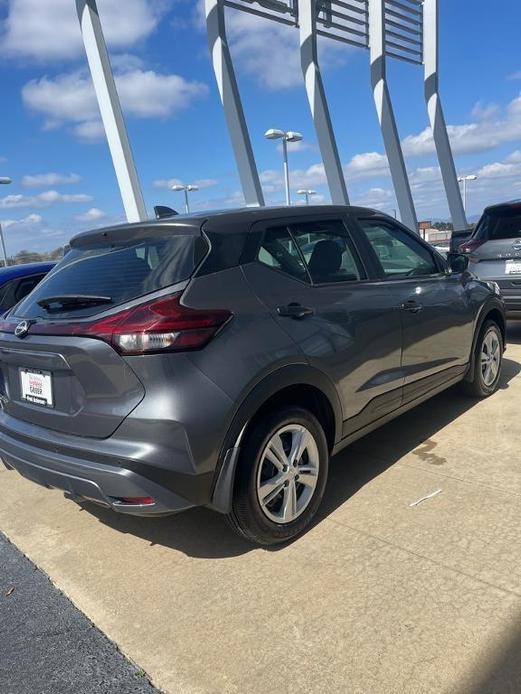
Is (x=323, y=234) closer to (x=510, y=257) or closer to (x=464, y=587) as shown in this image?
(x=464, y=587)

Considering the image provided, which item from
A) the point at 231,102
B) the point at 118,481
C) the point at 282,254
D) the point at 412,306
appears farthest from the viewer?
the point at 231,102

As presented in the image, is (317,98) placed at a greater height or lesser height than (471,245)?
greater

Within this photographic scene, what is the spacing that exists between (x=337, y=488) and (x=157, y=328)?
173 centimetres

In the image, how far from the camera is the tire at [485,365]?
186 inches

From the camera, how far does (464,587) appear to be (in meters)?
2.40

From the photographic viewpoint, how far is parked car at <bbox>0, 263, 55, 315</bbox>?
5.73m

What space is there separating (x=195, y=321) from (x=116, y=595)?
1.33 m

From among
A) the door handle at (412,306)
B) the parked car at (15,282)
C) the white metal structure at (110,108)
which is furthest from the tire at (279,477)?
the white metal structure at (110,108)

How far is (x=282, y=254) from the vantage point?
2953mm

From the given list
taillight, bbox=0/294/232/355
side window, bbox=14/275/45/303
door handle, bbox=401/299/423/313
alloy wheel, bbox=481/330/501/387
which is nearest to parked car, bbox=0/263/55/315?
side window, bbox=14/275/45/303

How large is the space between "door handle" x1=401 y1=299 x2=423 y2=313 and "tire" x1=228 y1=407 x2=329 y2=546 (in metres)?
1.17

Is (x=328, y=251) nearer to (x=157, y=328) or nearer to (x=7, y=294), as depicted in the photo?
(x=157, y=328)

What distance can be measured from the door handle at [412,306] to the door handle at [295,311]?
1003mm

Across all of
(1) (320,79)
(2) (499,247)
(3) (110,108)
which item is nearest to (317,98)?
(1) (320,79)
